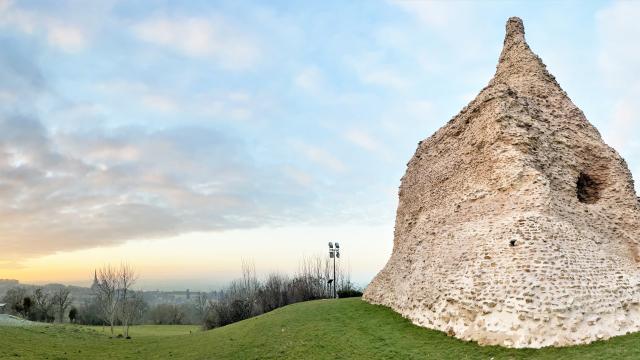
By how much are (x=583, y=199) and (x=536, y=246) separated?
6790mm

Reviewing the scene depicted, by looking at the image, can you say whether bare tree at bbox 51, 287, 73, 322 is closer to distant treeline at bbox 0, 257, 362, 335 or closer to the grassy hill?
distant treeline at bbox 0, 257, 362, 335

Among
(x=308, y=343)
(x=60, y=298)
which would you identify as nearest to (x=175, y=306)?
(x=60, y=298)

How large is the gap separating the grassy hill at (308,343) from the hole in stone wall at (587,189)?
8681 millimetres

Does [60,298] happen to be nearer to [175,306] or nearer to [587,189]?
[175,306]

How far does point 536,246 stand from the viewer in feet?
55.1

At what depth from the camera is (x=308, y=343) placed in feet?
63.5

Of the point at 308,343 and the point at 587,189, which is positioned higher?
the point at 587,189

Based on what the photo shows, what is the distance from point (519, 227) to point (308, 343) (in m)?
9.71

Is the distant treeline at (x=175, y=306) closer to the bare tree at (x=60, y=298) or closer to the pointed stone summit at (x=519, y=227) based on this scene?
A: the bare tree at (x=60, y=298)

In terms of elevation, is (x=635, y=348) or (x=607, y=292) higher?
(x=607, y=292)

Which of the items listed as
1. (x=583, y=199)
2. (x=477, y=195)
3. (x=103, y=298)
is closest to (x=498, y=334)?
(x=477, y=195)

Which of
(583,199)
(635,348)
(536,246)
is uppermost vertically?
(583,199)

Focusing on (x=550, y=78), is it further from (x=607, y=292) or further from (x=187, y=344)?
(x=187, y=344)

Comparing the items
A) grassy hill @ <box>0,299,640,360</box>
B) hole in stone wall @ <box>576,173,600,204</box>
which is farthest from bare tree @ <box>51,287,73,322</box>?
hole in stone wall @ <box>576,173,600,204</box>
